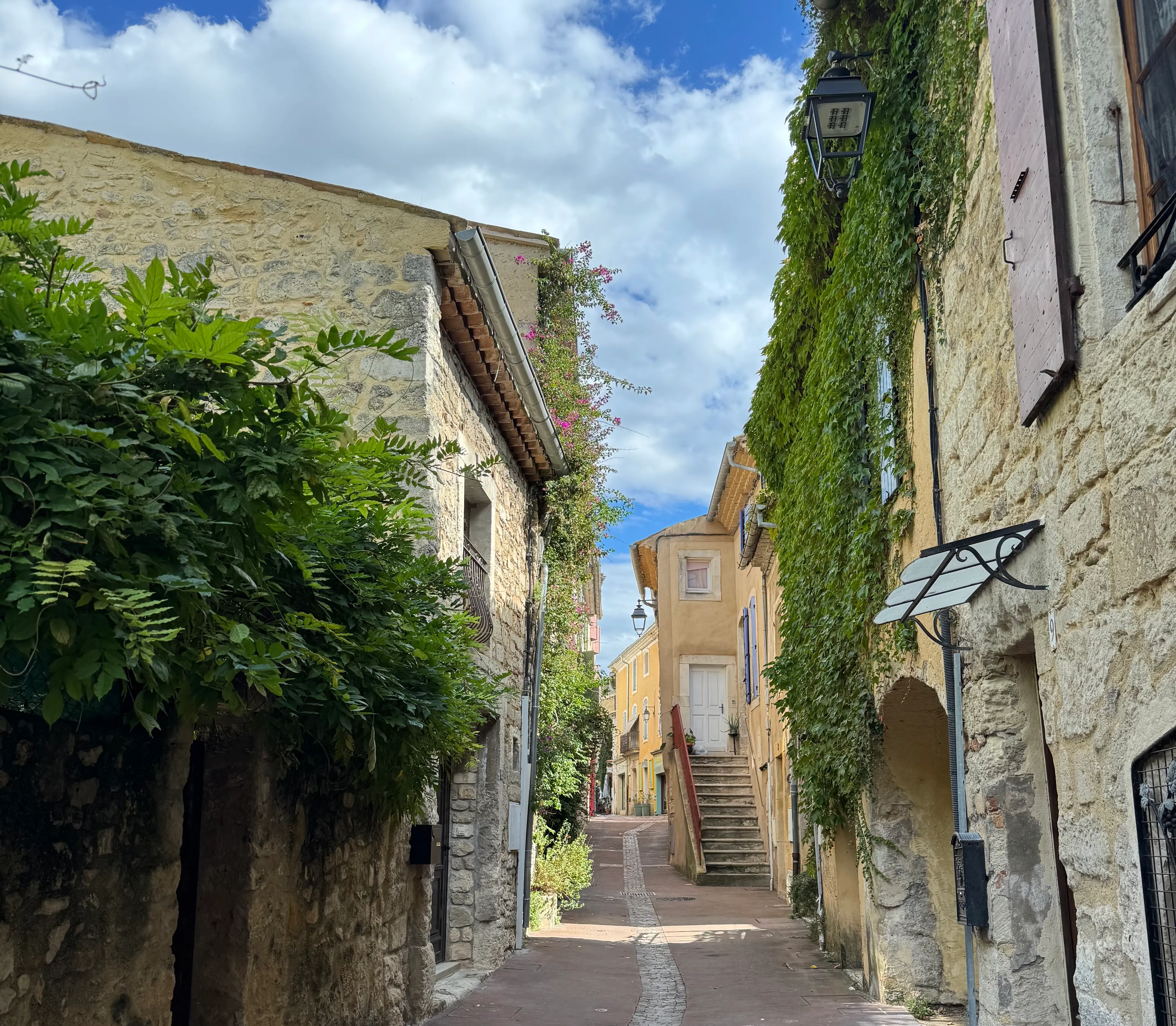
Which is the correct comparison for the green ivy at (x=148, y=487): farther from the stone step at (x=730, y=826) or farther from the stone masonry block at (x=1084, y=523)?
the stone step at (x=730, y=826)

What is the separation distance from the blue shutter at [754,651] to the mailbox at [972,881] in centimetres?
1221

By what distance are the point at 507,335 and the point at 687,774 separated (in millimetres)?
10341

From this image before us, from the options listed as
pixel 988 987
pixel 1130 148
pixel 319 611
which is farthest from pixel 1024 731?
pixel 319 611

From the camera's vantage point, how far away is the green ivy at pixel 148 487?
2.54 m

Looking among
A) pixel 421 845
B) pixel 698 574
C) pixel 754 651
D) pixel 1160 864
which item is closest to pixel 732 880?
pixel 754 651

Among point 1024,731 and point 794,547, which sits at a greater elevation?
point 794,547

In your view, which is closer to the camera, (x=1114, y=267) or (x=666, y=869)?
(x=1114, y=267)

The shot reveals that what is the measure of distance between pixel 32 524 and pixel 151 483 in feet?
1.04

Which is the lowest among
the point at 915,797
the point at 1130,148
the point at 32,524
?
the point at 915,797

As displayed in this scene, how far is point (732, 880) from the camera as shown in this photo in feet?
52.7

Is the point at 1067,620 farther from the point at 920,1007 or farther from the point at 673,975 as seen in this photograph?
the point at 673,975

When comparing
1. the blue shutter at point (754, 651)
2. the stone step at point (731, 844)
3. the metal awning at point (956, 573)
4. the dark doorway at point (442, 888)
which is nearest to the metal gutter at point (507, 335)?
the dark doorway at point (442, 888)

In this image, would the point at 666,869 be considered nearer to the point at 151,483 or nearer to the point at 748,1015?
the point at 748,1015

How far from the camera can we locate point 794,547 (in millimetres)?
9414
